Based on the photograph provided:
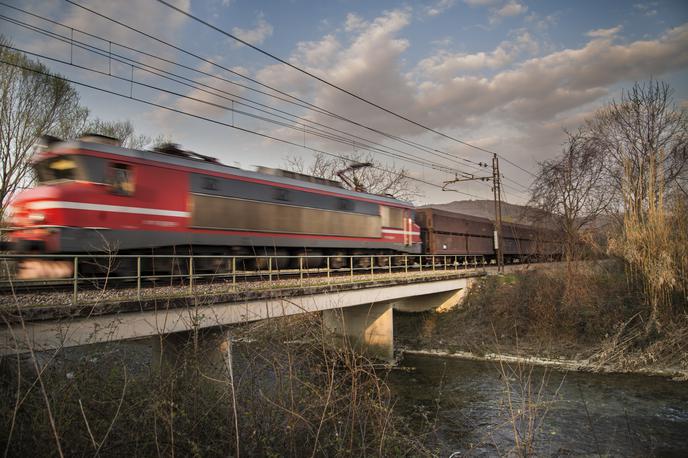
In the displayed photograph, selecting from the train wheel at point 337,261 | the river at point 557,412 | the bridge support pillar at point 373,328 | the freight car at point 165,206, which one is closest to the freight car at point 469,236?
the bridge support pillar at point 373,328

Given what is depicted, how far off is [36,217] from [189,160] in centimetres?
361

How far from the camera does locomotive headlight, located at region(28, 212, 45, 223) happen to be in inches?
320

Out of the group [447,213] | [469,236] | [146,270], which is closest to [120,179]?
[146,270]

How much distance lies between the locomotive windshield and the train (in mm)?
21

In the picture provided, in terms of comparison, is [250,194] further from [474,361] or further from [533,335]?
[533,335]

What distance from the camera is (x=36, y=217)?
8203 mm

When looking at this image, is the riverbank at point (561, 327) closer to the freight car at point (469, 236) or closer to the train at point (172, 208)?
the freight car at point (469, 236)

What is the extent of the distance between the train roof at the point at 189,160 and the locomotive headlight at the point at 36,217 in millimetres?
1462

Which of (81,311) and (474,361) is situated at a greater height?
(81,311)

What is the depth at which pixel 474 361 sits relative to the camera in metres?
15.8

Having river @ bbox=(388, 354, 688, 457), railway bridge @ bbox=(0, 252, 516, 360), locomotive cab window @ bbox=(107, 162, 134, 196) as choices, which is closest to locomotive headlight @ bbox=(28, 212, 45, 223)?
locomotive cab window @ bbox=(107, 162, 134, 196)

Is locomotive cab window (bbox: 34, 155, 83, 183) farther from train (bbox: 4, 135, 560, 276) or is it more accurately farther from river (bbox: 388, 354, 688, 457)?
river (bbox: 388, 354, 688, 457)

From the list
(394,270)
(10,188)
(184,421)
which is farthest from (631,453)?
(10,188)

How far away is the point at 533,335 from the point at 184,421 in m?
16.3
